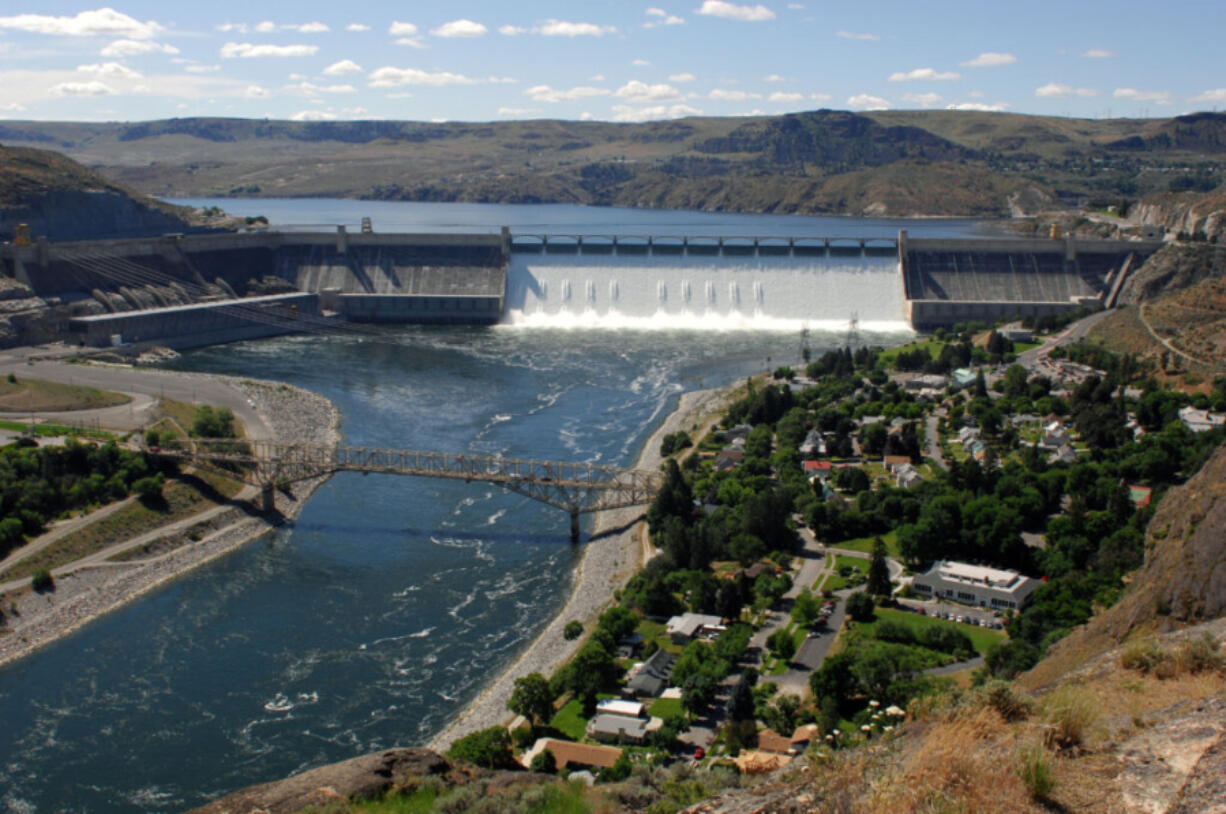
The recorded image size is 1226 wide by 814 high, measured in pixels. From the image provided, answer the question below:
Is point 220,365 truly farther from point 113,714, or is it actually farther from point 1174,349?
point 1174,349

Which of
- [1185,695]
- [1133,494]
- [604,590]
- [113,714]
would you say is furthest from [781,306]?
[1185,695]

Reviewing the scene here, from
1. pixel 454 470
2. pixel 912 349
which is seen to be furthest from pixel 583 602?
pixel 912 349

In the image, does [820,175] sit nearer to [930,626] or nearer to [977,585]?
[977,585]

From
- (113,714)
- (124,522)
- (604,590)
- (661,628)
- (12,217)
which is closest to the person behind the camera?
(113,714)

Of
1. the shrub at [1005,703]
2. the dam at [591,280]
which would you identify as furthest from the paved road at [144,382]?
the shrub at [1005,703]

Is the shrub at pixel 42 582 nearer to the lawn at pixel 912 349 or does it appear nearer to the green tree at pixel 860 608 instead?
the green tree at pixel 860 608
